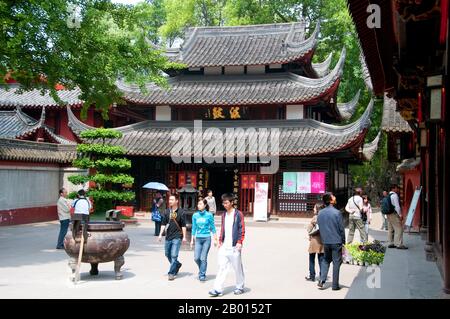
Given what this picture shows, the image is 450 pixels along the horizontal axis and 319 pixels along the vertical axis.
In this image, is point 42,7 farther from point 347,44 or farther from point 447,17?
point 347,44

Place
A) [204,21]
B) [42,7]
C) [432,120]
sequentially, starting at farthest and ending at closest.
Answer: [204,21] < [42,7] < [432,120]

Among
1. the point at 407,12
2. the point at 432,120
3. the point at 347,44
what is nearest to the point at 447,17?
the point at 407,12

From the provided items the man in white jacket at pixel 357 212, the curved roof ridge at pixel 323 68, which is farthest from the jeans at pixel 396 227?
the curved roof ridge at pixel 323 68

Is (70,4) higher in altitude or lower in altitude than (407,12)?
higher

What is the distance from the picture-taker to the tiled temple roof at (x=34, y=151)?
63.7 ft

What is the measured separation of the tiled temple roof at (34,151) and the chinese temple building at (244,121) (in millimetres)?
312

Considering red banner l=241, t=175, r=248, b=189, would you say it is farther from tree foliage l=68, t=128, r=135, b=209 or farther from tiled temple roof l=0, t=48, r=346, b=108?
tree foliage l=68, t=128, r=135, b=209

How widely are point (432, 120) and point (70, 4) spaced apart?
908 centimetres

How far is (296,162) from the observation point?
2400 cm

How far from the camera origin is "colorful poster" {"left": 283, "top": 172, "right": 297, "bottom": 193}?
2373 centimetres

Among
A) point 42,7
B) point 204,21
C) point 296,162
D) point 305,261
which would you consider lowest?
point 305,261

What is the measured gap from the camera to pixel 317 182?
23344 mm

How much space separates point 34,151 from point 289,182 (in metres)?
11.2

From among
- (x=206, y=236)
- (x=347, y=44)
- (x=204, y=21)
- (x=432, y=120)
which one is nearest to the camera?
(x=432, y=120)
